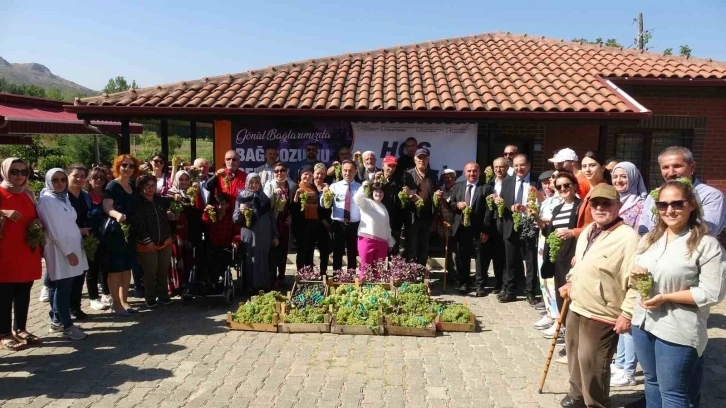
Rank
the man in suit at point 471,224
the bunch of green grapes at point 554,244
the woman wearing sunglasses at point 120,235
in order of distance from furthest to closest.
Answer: the man in suit at point 471,224 < the woman wearing sunglasses at point 120,235 < the bunch of green grapes at point 554,244

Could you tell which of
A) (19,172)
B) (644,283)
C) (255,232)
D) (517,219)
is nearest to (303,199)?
(255,232)

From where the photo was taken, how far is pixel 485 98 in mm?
9422

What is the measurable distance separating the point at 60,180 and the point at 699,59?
1346cm

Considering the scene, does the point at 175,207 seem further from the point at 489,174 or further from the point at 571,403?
the point at 571,403

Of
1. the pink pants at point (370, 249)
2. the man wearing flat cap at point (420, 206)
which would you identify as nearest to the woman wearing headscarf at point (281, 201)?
the pink pants at point (370, 249)

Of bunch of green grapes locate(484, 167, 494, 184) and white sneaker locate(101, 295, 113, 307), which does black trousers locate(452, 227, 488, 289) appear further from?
white sneaker locate(101, 295, 113, 307)

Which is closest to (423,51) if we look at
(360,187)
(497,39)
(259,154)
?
(497,39)

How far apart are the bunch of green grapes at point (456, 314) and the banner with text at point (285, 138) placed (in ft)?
13.8

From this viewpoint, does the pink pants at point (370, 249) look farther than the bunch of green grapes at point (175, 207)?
Yes

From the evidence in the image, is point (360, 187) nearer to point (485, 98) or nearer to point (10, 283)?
point (485, 98)

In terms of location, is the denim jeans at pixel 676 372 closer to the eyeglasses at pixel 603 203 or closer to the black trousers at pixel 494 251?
the eyeglasses at pixel 603 203

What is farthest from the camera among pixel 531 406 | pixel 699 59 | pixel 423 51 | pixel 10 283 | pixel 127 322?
pixel 423 51

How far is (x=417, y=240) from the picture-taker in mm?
7945

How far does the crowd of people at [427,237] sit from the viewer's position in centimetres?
328
